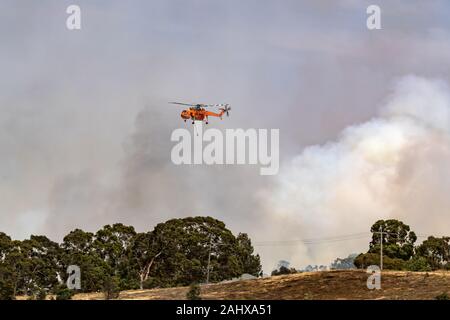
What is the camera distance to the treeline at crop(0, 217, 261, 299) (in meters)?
153

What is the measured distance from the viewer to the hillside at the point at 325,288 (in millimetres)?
95688

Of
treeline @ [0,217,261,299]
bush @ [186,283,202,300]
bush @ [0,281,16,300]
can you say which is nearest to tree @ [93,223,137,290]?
treeline @ [0,217,261,299]

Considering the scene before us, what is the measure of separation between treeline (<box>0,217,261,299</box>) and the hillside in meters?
43.4

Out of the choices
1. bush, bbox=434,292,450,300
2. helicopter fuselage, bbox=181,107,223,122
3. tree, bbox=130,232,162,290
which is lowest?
bush, bbox=434,292,450,300

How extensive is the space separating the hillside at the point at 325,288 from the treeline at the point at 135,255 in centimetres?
4336

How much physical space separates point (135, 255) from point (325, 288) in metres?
63.9

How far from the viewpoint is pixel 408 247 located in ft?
486

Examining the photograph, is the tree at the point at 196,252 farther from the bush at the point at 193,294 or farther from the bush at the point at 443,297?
Result: the bush at the point at 443,297

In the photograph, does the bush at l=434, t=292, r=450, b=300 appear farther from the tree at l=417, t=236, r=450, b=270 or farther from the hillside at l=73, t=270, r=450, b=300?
the tree at l=417, t=236, r=450, b=270
